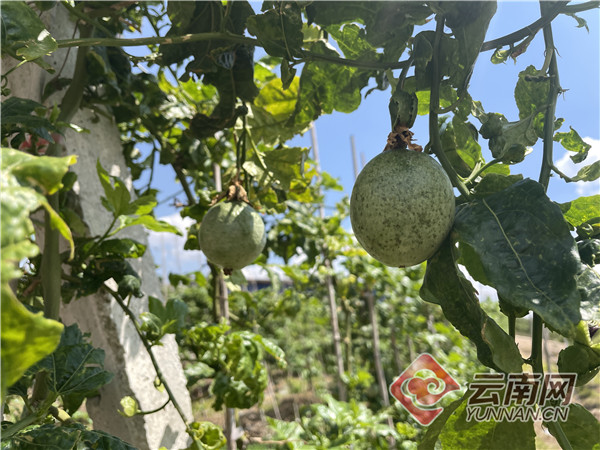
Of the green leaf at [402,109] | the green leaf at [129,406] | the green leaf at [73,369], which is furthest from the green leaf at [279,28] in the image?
the green leaf at [129,406]

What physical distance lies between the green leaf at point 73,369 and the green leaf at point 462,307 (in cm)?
62

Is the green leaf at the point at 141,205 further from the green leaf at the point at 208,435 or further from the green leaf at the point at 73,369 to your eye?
the green leaf at the point at 208,435

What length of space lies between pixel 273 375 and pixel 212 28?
8.47 metres

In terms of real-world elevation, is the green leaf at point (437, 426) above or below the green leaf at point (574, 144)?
below

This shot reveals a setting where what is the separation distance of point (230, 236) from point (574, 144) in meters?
0.79

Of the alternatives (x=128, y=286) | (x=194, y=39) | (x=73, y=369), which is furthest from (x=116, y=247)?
(x=194, y=39)

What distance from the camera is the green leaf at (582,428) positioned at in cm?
73

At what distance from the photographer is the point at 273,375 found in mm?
8867

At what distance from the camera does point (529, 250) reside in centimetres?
59

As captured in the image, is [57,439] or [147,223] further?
[147,223]

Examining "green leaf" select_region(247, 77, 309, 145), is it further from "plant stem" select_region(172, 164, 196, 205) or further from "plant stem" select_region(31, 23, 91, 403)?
"plant stem" select_region(31, 23, 91, 403)

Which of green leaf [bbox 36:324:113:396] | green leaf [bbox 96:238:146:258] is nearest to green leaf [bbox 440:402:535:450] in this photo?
green leaf [bbox 36:324:113:396]

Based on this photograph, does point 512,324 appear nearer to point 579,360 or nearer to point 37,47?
point 579,360

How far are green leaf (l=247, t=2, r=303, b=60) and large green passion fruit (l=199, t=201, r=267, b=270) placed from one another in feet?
1.47
